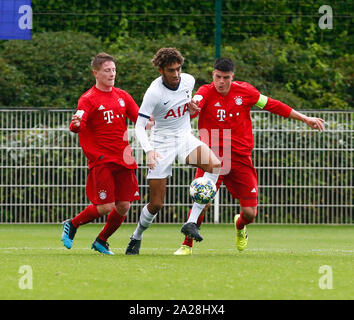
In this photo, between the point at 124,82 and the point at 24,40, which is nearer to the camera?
the point at 124,82

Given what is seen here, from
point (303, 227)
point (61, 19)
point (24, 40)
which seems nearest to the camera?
point (303, 227)

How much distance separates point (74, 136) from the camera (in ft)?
55.9

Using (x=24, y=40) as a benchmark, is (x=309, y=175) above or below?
below

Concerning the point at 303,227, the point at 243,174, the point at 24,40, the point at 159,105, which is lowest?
the point at 303,227

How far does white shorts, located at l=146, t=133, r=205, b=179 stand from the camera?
32.6ft

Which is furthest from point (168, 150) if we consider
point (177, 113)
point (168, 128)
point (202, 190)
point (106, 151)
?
point (106, 151)

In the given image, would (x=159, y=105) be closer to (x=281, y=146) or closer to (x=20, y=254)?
(x=20, y=254)

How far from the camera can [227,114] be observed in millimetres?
10758

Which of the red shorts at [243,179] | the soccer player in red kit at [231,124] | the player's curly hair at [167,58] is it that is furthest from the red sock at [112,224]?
the player's curly hair at [167,58]

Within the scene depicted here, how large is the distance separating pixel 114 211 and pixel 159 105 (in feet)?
4.58

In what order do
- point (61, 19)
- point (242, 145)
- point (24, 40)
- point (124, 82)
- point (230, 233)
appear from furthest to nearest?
point (61, 19) < point (24, 40) < point (124, 82) < point (230, 233) < point (242, 145)

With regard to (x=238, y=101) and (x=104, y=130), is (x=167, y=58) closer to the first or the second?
(x=104, y=130)

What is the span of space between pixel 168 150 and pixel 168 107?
0.48 meters

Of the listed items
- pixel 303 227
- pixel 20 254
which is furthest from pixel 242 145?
pixel 303 227
